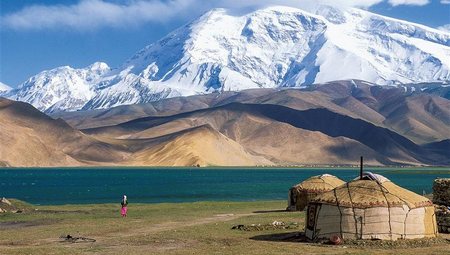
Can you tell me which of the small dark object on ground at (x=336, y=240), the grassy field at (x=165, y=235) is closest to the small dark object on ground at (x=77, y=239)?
the grassy field at (x=165, y=235)

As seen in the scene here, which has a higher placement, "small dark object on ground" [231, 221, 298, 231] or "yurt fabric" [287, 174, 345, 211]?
"yurt fabric" [287, 174, 345, 211]

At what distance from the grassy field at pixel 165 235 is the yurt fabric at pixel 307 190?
5.07 feet

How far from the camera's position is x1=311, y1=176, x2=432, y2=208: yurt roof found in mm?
32000

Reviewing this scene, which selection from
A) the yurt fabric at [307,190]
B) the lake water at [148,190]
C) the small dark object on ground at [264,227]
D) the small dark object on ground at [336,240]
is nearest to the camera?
the small dark object on ground at [336,240]

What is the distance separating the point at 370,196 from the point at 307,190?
19.6 meters

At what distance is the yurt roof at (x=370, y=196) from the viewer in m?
32.0

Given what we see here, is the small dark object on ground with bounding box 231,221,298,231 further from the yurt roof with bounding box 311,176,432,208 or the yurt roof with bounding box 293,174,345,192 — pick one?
the yurt roof with bounding box 293,174,345,192

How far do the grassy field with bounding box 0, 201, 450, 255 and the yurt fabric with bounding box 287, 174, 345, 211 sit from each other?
5.07 feet

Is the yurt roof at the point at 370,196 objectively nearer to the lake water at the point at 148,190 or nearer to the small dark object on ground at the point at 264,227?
the small dark object on ground at the point at 264,227

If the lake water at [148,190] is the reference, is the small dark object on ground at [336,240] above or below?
below

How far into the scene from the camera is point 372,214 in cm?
3173

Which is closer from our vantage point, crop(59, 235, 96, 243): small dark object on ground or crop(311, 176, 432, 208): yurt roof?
crop(311, 176, 432, 208): yurt roof

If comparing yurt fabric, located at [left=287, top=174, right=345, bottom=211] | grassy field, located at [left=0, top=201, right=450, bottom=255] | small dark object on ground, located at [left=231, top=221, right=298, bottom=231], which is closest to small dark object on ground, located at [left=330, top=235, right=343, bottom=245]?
grassy field, located at [left=0, top=201, right=450, bottom=255]

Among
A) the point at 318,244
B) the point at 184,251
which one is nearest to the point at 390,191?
the point at 318,244
